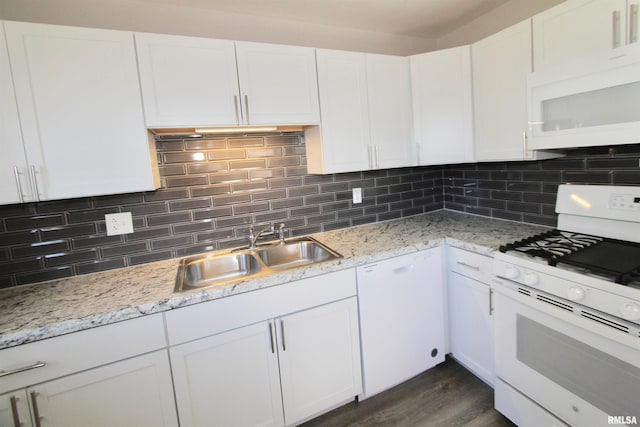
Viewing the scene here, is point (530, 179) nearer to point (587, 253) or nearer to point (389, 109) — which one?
point (587, 253)

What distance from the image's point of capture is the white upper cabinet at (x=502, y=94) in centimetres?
176

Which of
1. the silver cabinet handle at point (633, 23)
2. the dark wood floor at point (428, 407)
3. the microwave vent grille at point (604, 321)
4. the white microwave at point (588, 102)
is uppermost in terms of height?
the silver cabinet handle at point (633, 23)

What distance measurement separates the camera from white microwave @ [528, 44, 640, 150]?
1317 mm

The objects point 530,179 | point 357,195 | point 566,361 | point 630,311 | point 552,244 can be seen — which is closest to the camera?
point 630,311

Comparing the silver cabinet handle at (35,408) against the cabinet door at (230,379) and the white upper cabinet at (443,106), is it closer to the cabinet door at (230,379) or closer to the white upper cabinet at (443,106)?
the cabinet door at (230,379)

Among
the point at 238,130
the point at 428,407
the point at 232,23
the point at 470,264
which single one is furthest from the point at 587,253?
the point at 232,23

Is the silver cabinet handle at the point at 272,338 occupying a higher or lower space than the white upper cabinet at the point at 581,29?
lower

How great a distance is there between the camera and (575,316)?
129 cm

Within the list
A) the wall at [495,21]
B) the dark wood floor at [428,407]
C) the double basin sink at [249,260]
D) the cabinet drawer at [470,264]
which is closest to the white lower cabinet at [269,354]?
the dark wood floor at [428,407]

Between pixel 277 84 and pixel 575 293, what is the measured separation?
1.79 metres

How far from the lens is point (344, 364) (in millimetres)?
1776

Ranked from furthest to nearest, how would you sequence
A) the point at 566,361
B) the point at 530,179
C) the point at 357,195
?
the point at 357,195
the point at 530,179
the point at 566,361

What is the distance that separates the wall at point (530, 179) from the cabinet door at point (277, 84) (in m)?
1.47

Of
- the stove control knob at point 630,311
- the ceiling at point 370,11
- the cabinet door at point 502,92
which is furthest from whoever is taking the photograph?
the ceiling at point 370,11
